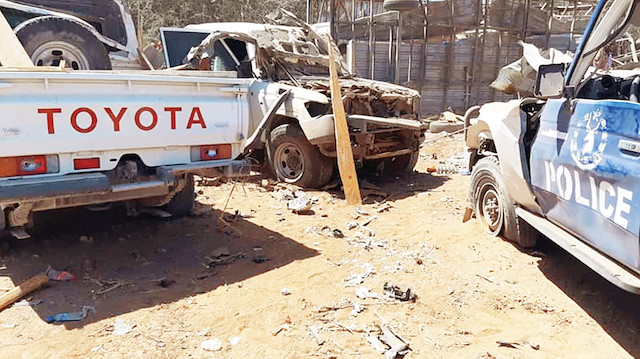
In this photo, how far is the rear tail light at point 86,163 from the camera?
3.92 metres

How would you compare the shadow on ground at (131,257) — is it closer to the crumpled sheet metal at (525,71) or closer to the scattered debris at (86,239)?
the scattered debris at (86,239)

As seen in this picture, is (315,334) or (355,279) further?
(355,279)

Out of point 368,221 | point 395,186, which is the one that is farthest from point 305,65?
point 368,221

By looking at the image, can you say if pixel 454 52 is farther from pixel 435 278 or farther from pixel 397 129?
pixel 435 278

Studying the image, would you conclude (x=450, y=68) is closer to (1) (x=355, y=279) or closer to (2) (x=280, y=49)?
(2) (x=280, y=49)

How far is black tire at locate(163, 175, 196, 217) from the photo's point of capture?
5566 mm

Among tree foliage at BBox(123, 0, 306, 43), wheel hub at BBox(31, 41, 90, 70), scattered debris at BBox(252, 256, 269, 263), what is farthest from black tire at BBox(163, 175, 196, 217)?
tree foliage at BBox(123, 0, 306, 43)

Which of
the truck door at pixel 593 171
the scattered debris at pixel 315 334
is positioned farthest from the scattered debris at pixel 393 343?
the truck door at pixel 593 171

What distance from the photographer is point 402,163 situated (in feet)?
27.3

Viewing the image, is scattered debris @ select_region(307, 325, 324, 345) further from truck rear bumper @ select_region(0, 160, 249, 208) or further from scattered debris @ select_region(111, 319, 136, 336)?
truck rear bumper @ select_region(0, 160, 249, 208)

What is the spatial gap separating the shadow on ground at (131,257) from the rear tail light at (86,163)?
88cm

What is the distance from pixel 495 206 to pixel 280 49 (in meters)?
4.06

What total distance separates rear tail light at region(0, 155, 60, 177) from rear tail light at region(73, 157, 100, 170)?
0.12 meters

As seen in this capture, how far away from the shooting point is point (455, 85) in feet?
51.2
